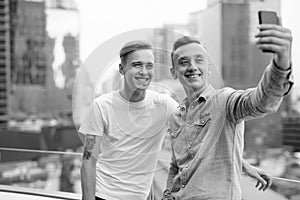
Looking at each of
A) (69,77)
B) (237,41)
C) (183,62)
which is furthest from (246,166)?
(237,41)

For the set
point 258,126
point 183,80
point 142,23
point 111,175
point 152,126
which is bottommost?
point 258,126

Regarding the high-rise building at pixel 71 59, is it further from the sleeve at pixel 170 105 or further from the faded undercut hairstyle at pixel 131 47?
the sleeve at pixel 170 105

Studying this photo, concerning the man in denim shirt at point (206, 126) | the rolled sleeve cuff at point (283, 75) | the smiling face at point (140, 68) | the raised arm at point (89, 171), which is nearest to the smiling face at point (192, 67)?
the man in denim shirt at point (206, 126)

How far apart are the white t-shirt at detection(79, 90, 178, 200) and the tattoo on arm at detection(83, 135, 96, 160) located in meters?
0.02

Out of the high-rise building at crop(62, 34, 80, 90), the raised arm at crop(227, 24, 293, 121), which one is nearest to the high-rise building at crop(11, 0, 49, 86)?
the high-rise building at crop(62, 34, 80, 90)

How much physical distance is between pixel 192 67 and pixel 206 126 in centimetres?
13

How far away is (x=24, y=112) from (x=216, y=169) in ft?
25.4

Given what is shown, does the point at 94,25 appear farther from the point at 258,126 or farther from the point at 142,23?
the point at 258,126

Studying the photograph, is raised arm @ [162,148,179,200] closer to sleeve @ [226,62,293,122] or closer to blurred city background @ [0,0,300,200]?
blurred city background @ [0,0,300,200]

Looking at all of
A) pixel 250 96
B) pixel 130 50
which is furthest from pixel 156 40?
pixel 250 96

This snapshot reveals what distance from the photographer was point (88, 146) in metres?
1.05

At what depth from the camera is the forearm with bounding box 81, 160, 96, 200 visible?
1065 mm

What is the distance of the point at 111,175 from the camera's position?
41.3 inches

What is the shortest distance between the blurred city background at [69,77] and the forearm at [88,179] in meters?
0.12
